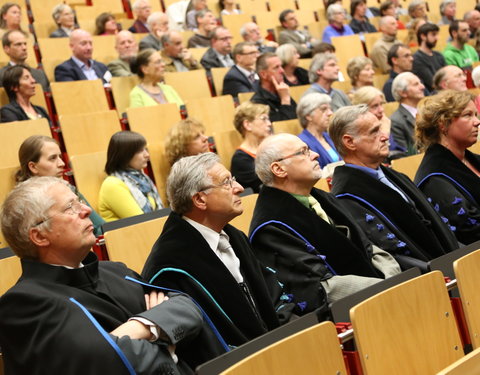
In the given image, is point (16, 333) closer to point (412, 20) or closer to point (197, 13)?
point (197, 13)

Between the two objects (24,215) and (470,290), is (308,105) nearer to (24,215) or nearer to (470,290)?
(470,290)

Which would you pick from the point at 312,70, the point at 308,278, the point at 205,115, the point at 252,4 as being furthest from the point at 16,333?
the point at 252,4

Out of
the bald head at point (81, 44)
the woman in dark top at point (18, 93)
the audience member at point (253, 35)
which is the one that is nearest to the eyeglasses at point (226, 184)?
the woman in dark top at point (18, 93)

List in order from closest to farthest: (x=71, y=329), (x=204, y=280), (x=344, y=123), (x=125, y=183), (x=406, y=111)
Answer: (x=71, y=329), (x=204, y=280), (x=344, y=123), (x=125, y=183), (x=406, y=111)

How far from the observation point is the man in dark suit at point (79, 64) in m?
4.61

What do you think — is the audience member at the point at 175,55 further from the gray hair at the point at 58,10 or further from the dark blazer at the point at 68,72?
the gray hair at the point at 58,10

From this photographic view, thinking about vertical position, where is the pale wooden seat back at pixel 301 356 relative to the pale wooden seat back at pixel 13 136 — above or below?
below

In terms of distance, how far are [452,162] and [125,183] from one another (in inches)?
55.6

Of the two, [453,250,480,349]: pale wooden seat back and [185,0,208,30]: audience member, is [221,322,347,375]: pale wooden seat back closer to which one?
[453,250,480,349]: pale wooden seat back

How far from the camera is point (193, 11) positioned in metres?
6.13

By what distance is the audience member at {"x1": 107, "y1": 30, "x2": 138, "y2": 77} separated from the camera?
479 centimetres

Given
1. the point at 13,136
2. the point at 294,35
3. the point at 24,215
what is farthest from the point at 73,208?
the point at 294,35

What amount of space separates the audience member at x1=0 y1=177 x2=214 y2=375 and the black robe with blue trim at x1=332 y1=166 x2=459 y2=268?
36.9 inches

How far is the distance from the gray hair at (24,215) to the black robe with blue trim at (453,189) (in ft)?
5.51
